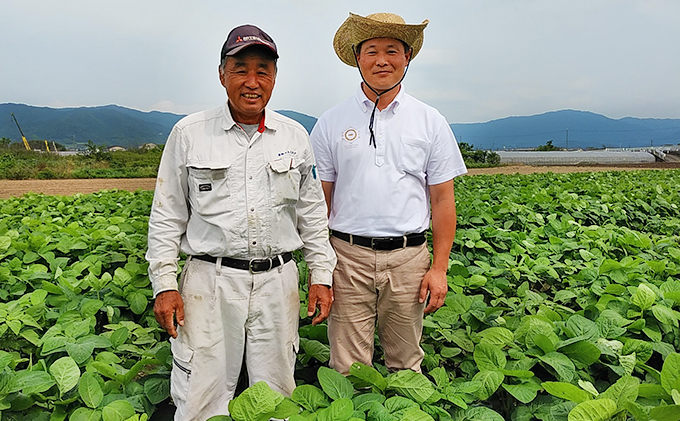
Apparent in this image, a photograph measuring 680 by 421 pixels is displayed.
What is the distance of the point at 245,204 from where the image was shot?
189 cm

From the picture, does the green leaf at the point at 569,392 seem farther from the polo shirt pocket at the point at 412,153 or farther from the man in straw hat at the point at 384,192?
the polo shirt pocket at the point at 412,153

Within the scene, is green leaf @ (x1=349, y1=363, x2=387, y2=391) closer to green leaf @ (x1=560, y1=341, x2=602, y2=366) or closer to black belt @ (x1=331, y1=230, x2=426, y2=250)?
black belt @ (x1=331, y1=230, x2=426, y2=250)

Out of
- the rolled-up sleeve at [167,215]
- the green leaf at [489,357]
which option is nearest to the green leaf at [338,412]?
the green leaf at [489,357]

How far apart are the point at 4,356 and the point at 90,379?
0.33 m

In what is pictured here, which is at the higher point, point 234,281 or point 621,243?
point 234,281

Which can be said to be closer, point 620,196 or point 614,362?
point 614,362

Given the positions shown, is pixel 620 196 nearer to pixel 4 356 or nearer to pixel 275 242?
pixel 275 242

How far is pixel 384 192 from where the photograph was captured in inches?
86.3

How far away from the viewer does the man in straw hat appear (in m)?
2.19

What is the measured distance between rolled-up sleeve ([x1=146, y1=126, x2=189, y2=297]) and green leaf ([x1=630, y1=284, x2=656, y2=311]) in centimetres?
210

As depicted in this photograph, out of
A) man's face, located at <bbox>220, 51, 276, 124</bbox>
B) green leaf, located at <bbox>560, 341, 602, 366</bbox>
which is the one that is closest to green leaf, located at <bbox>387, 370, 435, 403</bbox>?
green leaf, located at <bbox>560, 341, 602, 366</bbox>

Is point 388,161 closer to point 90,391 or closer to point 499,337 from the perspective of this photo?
point 499,337

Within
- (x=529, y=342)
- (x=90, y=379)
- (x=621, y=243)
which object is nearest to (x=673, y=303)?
(x=529, y=342)

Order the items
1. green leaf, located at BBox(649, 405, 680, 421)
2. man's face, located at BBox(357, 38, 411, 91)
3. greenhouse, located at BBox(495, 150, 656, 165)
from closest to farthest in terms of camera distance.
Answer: green leaf, located at BBox(649, 405, 680, 421) < man's face, located at BBox(357, 38, 411, 91) < greenhouse, located at BBox(495, 150, 656, 165)
